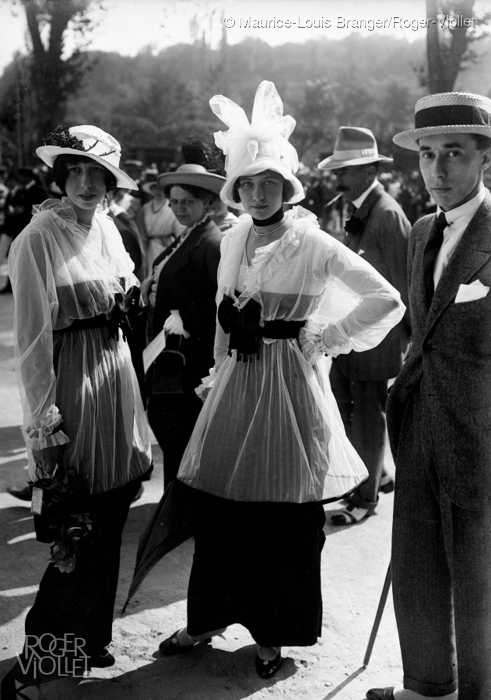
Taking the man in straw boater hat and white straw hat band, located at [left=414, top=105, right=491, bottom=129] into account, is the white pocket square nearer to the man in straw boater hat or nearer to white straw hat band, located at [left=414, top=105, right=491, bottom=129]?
the man in straw boater hat

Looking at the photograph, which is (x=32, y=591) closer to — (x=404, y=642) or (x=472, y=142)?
(x=404, y=642)

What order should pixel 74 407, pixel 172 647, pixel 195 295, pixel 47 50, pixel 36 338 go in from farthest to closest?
pixel 47 50
pixel 195 295
pixel 172 647
pixel 74 407
pixel 36 338

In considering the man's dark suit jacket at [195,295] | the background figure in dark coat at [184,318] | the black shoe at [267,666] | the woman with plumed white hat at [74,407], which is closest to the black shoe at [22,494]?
the background figure in dark coat at [184,318]

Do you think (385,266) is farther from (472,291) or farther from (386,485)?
(472,291)

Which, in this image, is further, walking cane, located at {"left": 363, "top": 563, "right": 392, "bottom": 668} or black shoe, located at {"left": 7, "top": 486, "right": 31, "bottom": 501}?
black shoe, located at {"left": 7, "top": 486, "right": 31, "bottom": 501}

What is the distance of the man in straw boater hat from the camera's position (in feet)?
7.34

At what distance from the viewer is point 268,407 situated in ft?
9.30

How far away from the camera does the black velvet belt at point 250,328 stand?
2.87 m

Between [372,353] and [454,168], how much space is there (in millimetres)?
2092

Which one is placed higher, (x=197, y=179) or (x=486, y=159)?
(x=197, y=179)

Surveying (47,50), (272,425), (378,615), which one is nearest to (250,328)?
(272,425)

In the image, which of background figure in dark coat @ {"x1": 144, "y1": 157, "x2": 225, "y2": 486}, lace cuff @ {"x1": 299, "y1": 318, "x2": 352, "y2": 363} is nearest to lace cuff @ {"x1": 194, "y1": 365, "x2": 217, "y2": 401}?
lace cuff @ {"x1": 299, "y1": 318, "x2": 352, "y2": 363}

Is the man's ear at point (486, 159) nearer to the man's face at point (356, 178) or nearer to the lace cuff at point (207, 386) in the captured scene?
the lace cuff at point (207, 386)

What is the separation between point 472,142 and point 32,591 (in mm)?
2787
